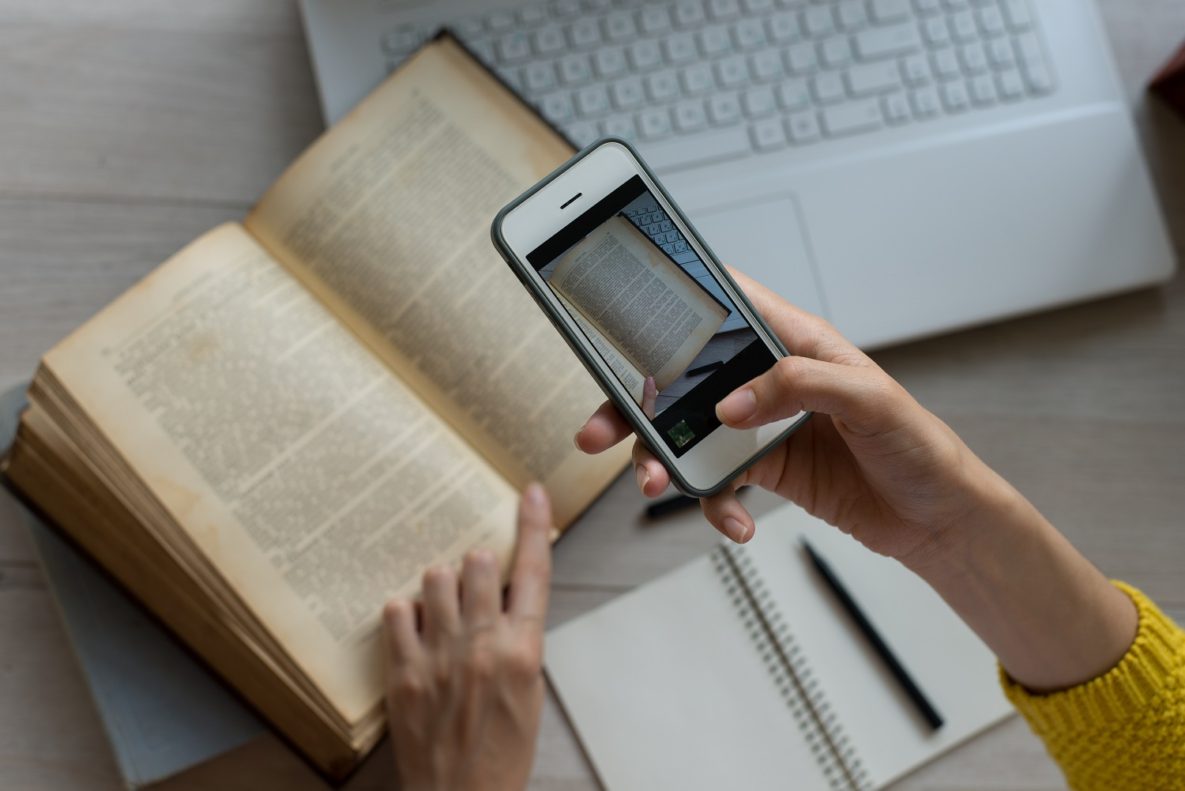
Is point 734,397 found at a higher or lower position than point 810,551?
higher

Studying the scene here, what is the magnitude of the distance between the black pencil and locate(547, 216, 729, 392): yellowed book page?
26 centimetres

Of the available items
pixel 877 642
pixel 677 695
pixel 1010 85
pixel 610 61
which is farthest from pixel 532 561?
pixel 1010 85

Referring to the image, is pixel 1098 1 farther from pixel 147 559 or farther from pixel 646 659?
pixel 147 559

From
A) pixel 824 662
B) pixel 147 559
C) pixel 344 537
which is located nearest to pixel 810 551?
pixel 824 662

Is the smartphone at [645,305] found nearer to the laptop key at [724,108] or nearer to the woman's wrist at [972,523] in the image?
the woman's wrist at [972,523]

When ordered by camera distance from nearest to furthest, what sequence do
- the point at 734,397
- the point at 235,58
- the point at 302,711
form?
the point at 734,397 < the point at 302,711 < the point at 235,58

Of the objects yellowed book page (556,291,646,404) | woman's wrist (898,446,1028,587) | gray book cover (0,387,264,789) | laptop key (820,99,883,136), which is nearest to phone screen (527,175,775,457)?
yellowed book page (556,291,646,404)

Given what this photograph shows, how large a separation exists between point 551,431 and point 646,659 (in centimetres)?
18

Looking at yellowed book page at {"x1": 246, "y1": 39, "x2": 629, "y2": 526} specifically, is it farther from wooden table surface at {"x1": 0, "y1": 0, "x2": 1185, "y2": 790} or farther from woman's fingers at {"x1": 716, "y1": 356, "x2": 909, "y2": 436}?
woman's fingers at {"x1": 716, "y1": 356, "x2": 909, "y2": 436}

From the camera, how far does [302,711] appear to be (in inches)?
24.0

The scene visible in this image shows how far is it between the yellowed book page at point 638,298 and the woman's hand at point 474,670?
182 millimetres

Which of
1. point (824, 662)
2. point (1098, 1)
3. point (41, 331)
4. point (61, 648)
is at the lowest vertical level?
point (824, 662)

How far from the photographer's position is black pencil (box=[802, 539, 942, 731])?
2.21ft

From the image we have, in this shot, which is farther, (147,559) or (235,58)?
(235,58)
